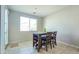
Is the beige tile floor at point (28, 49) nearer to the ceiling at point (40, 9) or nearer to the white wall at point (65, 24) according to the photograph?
the white wall at point (65, 24)

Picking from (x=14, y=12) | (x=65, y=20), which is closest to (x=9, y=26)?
(x=14, y=12)

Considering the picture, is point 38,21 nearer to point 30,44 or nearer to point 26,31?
point 26,31

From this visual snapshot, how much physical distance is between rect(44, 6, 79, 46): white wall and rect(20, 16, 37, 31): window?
11.5 inches

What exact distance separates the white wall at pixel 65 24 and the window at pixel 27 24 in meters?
0.29

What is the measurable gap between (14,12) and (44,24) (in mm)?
743

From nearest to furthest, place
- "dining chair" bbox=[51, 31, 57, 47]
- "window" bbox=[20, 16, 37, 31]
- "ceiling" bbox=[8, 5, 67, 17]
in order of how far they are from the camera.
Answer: "ceiling" bbox=[8, 5, 67, 17] → "window" bbox=[20, 16, 37, 31] → "dining chair" bbox=[51, 31, 57, 47]

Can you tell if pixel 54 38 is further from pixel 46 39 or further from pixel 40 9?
pixel 40 9

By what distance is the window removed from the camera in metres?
2.16

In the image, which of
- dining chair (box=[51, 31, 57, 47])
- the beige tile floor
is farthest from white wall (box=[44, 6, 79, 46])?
the beige tile floor

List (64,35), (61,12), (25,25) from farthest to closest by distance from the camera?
(64,35), (61,12), (25,25)

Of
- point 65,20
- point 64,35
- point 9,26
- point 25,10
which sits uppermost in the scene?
point 25,10

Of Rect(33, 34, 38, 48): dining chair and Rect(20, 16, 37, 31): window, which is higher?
Rect(20, 16, 37, 31): window

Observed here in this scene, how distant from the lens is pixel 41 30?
2.19m

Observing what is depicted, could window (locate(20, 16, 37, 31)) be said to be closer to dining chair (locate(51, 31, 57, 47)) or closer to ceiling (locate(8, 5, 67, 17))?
ceiling (locate(8, 5, 67, 17))
